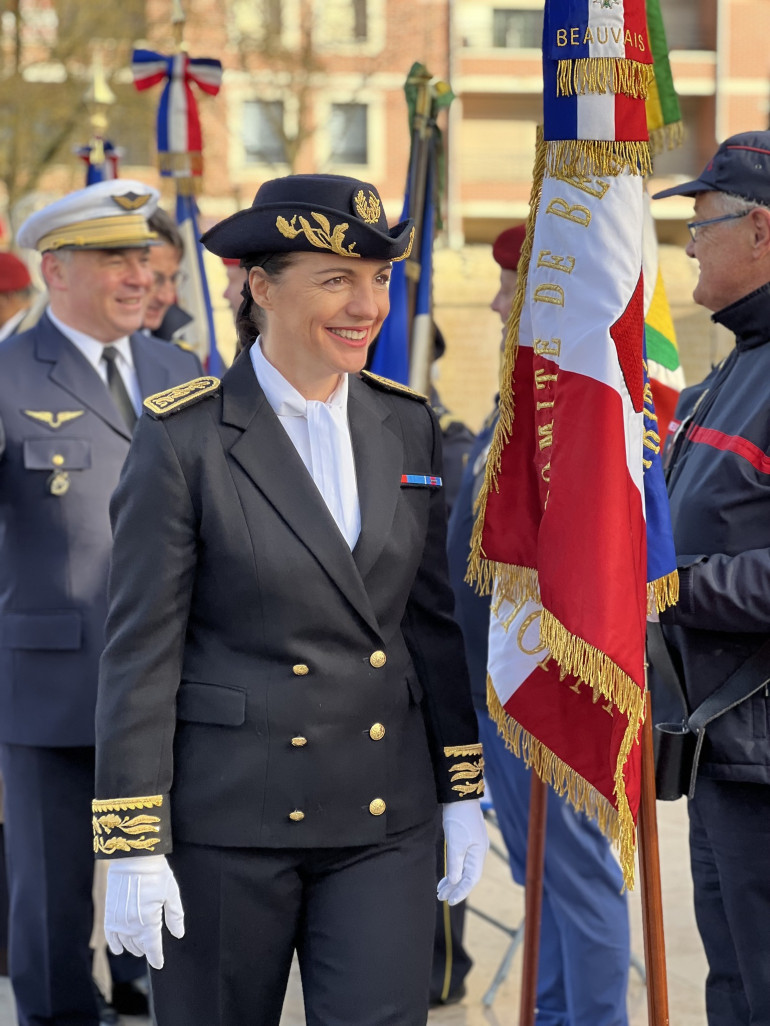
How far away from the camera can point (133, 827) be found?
8.20 ft

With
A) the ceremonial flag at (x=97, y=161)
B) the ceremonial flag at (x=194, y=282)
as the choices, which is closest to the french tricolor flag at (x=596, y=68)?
the ceremonial flag at (x=194, y=282)

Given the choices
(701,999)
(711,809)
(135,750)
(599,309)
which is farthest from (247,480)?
(701,999)

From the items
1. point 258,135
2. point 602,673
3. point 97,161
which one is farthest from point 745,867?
point 258,135

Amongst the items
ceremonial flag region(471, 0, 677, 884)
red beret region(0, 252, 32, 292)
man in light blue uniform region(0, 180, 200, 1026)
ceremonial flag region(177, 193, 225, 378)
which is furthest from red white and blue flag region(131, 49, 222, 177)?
ceremonial flag region(471, 0, 677, 884)

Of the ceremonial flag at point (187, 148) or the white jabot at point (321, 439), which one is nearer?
the white jabot at point (321, 439)

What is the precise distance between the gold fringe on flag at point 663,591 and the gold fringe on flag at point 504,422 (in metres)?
0.37

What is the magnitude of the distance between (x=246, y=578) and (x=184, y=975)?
724 mm

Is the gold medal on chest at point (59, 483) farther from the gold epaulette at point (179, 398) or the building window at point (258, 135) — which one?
the building window at point (258, 135)

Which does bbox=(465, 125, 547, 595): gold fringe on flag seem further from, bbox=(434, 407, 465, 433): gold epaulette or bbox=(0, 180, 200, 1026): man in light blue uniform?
bbox=(434, 407, 465, 433): gold epaulette

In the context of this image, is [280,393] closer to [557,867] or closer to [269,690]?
[269,690]

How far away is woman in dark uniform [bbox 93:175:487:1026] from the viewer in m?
2.53

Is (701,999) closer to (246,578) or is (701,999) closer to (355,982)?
(355,982)

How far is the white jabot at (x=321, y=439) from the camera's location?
106 inches

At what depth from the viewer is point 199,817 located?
2.56m
